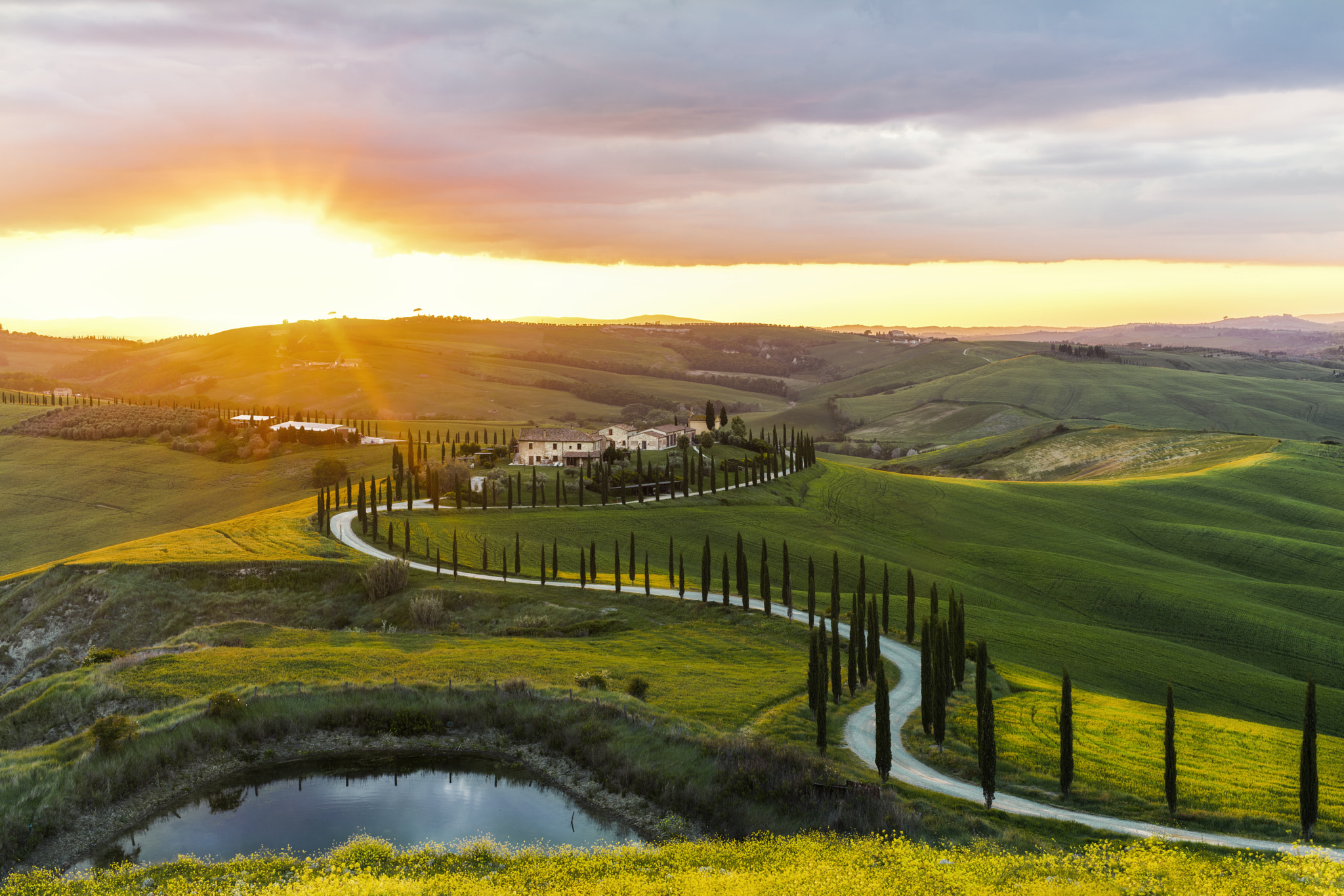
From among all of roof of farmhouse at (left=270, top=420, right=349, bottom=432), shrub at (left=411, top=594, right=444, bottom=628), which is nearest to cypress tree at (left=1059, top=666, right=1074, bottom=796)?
shrub at (left=411, top=594, right=444, bottom=628)

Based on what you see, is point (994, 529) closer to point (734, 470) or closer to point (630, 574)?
point (734, 470)

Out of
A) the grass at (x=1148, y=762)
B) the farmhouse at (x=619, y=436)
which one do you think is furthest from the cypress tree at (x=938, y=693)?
the farmhouse at (x=619, y=436)

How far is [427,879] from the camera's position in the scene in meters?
32.3

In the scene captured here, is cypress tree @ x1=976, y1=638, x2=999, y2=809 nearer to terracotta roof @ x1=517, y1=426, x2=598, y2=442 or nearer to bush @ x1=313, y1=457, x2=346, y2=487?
terracotta roof @ x1=517, y1=426, x2=598, y2=442

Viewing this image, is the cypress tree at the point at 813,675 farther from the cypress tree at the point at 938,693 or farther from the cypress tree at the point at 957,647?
the cypress tree at the point at 957,647

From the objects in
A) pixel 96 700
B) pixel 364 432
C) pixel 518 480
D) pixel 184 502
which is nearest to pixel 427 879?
pixel 96 700

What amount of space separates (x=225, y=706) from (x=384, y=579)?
32.2m

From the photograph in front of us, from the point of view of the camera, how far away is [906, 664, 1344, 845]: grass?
36.3m

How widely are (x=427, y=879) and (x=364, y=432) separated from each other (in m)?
177

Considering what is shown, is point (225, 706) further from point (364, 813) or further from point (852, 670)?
point (852, 670)

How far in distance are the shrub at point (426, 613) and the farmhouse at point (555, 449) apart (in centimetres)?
6919

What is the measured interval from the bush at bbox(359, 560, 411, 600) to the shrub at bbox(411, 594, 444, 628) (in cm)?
562

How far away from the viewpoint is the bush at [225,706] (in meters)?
47.4

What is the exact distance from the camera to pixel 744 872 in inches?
1260
